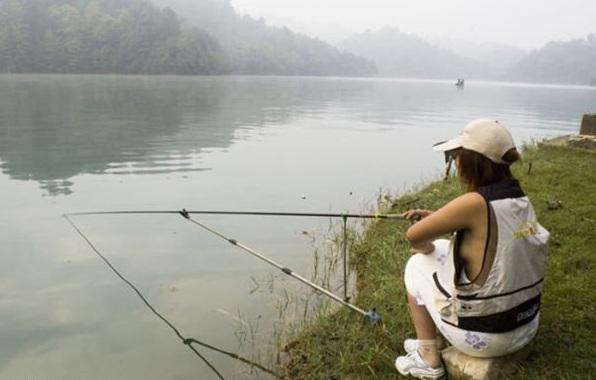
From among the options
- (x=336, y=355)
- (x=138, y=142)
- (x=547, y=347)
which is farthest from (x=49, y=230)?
(x=138, y=142)

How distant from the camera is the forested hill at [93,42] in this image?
111 m

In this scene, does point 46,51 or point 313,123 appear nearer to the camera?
point 313,123

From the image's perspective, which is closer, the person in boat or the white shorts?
the person in boat

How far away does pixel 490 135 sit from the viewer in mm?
3512

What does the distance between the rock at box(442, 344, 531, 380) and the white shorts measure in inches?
3.7

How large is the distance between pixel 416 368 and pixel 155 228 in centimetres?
708

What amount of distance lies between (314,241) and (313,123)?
23.0 m

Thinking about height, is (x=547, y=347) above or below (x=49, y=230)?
above

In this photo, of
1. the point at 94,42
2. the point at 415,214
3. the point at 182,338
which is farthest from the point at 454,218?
the point at 94,42

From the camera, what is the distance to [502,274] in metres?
3.66

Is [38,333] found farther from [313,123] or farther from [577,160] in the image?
[313,123]

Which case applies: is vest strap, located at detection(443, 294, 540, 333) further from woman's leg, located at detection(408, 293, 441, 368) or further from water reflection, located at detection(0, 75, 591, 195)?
water reflection, located at detection(0, 75, 591, 195)

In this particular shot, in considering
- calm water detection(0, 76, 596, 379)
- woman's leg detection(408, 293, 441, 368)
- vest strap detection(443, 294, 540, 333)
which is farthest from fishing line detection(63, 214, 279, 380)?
vest strap detection(443, 294, 540, 333)

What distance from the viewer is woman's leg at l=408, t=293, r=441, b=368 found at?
4438 mm
